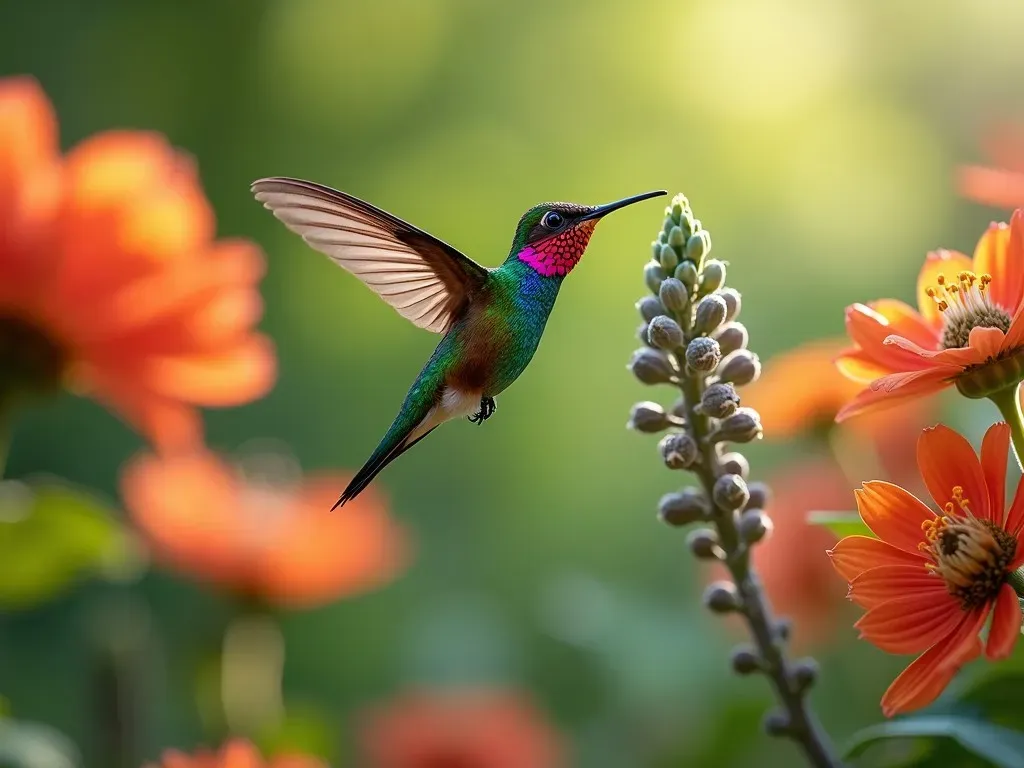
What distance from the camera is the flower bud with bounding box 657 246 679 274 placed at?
1.09m

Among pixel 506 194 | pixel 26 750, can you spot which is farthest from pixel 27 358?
pixel 506 194

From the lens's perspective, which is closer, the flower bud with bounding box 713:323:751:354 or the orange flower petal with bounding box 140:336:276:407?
the flower bud with bounding box 713:323:751:354

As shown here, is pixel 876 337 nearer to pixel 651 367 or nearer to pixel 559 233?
pixel 651 367

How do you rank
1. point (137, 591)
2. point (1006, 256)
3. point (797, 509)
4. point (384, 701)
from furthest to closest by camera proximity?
1. point (137, 591)
2. point (384, 701)
3. point (797, 509)
4. point (1006, 256)

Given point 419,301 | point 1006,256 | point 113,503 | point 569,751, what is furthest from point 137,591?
point 1006,256

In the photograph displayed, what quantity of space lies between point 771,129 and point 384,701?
3.93 meters

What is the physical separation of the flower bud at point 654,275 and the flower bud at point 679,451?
14 centimetres

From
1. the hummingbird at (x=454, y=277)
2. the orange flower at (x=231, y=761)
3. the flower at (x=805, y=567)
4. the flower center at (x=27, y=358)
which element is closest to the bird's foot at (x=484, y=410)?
the hummingbird at (x=454, y=277)

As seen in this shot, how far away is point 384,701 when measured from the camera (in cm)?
289

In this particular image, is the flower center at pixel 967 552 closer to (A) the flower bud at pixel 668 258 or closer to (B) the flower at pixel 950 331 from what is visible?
(B) the flower at pixel 950 331

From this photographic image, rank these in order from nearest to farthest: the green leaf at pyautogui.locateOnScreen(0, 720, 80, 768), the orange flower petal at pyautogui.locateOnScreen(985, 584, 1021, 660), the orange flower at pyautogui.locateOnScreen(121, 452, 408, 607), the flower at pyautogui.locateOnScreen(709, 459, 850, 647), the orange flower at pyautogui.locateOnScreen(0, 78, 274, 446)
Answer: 1. the orange flower petal at pyautogui.locateOnScreen(985, 584, 1021, 660)
2. the green leaf at pyautogui.locateOnScreen(0, 720, 80, 768)
3. the orange flower at pyautogui.locateOnScreen(0, 78, 274, 446)
4. the flower at pyautogui.locateOnScreen(709, 459, 850, 647)
5. the orange flower at pyautogui.locateOnScreen(121, 452, 408, 607)

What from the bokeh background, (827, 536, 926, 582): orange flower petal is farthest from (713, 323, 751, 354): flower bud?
the bokeh background

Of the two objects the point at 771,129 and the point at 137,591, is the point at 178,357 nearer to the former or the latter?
the point at 137,591

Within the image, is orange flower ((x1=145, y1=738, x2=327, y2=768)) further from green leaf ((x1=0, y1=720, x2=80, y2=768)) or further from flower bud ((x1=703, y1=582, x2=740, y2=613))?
flower bud ((x1=703, y1=582, x2=740, y2=613))
